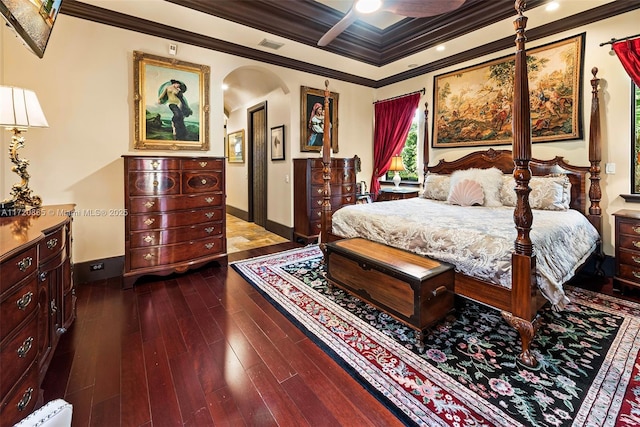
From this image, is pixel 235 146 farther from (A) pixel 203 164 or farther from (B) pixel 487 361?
(B) pixel 487 361

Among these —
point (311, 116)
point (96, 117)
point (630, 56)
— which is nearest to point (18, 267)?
point (96, 117)

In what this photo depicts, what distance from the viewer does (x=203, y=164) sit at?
3396mm

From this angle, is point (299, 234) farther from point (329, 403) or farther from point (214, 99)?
point (329, 403)

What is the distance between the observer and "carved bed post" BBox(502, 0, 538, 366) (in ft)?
5.94

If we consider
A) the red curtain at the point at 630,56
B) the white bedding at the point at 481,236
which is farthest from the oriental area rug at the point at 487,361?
Answer: the red curtain at the point at 630,56

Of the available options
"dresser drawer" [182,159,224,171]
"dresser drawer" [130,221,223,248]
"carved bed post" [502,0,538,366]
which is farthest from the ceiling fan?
"dresser drawer" [130,221,223,248]

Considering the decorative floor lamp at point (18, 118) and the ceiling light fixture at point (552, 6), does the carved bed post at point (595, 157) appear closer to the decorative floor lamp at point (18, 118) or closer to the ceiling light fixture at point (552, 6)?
the ceiling light fixture at point (552, 6)

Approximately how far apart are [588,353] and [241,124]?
6.76m

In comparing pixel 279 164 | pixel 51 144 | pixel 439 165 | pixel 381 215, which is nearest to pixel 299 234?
pixel 279 164

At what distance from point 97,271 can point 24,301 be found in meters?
2.45

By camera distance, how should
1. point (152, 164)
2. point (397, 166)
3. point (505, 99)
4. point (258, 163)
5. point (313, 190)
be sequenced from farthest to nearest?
point (258, 163)
point (397, 166)
point (313, 190)
point (505, 99)
point (152, 164)

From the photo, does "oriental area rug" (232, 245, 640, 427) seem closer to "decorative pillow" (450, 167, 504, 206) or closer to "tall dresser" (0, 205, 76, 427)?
"decorative pillow" (450, 167, 504, 206)

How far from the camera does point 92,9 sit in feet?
10.1

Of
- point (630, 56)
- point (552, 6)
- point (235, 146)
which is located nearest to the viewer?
point (630, 56)
